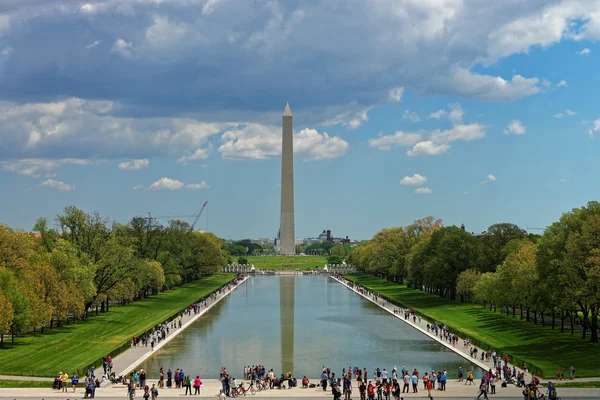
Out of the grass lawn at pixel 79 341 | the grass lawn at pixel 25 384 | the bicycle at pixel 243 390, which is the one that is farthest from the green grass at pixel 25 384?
the bicycle at pixel 243 390

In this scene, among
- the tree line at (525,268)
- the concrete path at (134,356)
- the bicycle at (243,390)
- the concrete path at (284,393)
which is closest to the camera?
the concrete path at (284,393)

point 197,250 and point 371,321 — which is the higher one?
point 197,250

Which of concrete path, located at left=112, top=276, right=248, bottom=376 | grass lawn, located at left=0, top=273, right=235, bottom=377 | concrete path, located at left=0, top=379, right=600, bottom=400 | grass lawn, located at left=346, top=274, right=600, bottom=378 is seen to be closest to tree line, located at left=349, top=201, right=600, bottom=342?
grass lawn, located at left=346, top=274, right=600, bottom=378

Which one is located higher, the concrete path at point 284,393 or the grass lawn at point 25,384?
the grass lawn at point 25,384

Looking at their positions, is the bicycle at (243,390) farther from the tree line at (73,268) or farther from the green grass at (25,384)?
the tree line at (73,268)

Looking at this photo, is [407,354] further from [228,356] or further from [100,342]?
[100,342]

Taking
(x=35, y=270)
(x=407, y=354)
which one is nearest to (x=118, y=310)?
(x=35, y=270)

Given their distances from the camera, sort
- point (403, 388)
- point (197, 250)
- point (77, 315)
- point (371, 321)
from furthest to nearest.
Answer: point (197, 250) < point (371, 321) < point (77, 315) < point (403, 388)
